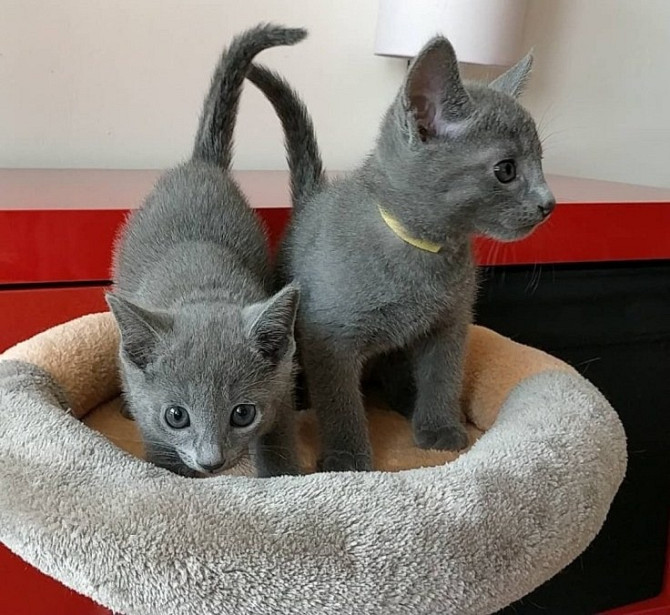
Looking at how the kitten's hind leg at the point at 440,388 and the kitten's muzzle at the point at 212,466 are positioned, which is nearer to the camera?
the kitten's muzzle at the point at 212,466

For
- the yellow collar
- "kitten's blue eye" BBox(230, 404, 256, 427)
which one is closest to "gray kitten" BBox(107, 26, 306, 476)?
"kitten's blue eye" BBox(230, 404, 256, 427)

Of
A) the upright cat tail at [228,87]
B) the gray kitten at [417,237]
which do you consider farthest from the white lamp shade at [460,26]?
the gray kitten at [417,237]

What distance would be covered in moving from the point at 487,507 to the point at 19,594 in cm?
74

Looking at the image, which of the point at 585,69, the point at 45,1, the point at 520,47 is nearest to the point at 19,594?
the point at 45,1

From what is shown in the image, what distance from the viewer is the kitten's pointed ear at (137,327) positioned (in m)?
0.67

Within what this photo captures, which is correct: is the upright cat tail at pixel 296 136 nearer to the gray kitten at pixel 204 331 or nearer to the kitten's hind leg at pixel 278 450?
the gray kitten at pixel 204 331

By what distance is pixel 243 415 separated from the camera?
2.33ft

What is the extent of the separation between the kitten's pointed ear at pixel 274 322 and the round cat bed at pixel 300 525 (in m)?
0.15

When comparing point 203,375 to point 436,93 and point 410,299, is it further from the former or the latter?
point 436,93

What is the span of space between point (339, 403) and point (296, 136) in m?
0.35

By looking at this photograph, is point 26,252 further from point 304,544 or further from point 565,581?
point 565,581

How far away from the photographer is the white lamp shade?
4.38 ft

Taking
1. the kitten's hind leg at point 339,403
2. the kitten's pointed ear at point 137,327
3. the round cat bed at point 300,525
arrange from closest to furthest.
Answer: the round cat bed at point 300,525 < the kitten's pointed ear at point 137,327 < the kitten's hind leg at point 339,403

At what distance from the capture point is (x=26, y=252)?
91 centimetres
